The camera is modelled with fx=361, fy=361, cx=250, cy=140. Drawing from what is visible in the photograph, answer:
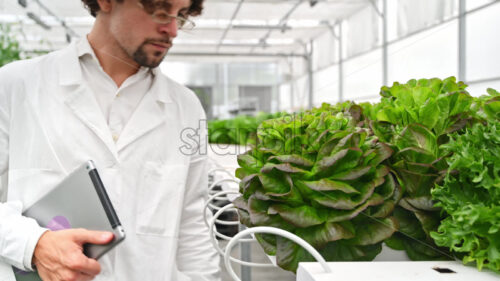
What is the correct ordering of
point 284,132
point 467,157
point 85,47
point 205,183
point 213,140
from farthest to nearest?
1. point 213,140
2. point 205,183
3. point 85,47
4. point 284,132
5. point 467,157

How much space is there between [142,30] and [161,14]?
33 mm

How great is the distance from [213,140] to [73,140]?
0.71 m

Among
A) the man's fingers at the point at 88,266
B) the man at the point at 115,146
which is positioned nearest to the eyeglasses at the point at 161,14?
the man at the point at 115,146

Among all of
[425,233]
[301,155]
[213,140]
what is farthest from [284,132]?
[213,140]

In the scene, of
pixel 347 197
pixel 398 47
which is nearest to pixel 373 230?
pixel 347 197

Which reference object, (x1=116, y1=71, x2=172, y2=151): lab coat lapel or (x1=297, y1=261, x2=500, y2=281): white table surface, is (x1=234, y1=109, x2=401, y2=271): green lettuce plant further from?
(x1=116, y1=71, x2=172, y2=151): lab coat lapel

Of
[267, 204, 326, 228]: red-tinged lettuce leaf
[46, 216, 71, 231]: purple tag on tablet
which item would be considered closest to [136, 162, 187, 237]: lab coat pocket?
[46, 216, 71, 231]: purple tag on tablet

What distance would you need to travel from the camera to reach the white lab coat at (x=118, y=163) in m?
0.43

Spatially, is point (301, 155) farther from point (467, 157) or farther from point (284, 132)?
point (467, 157)

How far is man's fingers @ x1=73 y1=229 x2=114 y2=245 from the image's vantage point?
0.30m

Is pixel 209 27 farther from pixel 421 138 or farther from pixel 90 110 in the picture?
pixel 421 138

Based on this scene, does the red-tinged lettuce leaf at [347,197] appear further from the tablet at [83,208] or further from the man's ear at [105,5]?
the man's ear at [105,5]

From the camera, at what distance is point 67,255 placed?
32 cm

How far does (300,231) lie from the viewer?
12.7 inches
